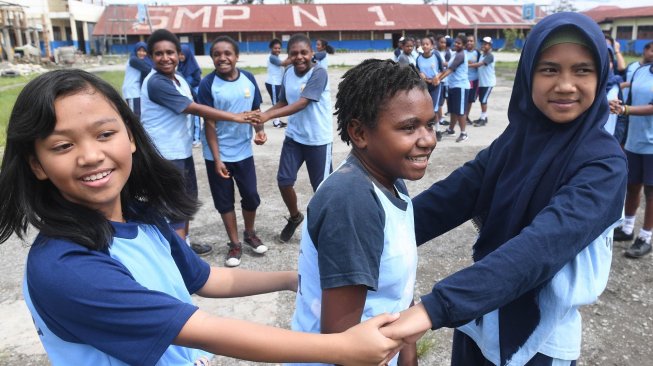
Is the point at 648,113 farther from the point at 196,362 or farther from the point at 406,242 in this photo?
the point at 196,362

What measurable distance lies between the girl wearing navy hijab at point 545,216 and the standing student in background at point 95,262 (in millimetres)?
262

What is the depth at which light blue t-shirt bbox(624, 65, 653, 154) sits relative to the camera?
13.2 ft

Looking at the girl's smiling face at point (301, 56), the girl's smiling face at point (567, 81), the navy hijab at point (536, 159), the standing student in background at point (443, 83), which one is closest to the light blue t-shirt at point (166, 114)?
the girl's smiling face at point (301, 56)

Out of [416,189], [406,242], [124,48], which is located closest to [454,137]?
[416,189]

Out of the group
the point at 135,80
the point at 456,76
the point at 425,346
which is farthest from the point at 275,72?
the point at 425,346

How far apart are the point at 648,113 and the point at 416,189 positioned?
2.43 m

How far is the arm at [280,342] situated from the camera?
3.68 feet

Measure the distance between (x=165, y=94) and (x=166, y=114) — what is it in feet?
0.59

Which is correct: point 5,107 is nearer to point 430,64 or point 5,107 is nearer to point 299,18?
point 430,64

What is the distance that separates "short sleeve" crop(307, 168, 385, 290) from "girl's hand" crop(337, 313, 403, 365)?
11 cm

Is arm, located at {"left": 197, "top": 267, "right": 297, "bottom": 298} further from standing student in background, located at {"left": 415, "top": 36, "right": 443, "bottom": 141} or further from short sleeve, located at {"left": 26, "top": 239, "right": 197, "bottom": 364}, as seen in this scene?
standing student in background, located at {"left": 415, "top": 36, "right": 443, "bottom": 141}

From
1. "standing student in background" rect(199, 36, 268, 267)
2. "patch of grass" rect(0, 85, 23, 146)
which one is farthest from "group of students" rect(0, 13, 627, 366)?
"patch of grass" rect(0, 85, 23, 146)

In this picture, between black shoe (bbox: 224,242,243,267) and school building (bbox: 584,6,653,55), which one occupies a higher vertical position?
school building (bbox: 584,6,653,55)

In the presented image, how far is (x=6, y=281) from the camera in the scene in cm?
370
